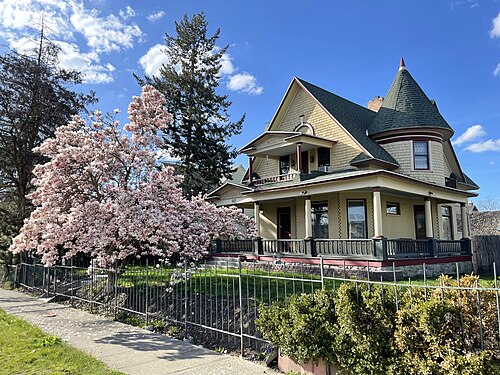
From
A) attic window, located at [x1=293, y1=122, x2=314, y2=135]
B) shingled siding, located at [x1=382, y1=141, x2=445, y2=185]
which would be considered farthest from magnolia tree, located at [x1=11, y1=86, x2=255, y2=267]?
shingled siding, located at [x1=382, y1=141, x2=445, y2=185]

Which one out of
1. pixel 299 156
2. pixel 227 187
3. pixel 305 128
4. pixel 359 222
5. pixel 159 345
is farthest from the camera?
pixel 227 187

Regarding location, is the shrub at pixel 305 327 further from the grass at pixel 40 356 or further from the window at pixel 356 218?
the window at pixel 356 218

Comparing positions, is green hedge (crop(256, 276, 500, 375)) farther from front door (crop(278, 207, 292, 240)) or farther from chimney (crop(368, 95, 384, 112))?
chimney (crop(368, 95, 384, 112))

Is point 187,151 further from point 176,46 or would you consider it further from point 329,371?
point 329,371

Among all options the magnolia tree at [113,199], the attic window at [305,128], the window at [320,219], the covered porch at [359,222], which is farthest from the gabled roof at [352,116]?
the magnolia tree at [113,199]

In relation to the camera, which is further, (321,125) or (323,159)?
(321,125)

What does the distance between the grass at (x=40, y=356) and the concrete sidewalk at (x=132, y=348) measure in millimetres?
244

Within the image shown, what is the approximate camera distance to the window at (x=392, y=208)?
61.8ft

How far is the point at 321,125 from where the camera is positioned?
20.4 metres

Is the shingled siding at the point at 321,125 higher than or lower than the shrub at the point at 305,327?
higher

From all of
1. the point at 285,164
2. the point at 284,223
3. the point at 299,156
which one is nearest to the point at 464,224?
the point at 284,223

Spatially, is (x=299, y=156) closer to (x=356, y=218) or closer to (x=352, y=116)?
(x=356, y=218)

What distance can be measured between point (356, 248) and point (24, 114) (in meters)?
16.5

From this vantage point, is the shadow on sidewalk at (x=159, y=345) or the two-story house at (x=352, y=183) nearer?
the shadow on sidewalk at (x=159, y=345)
